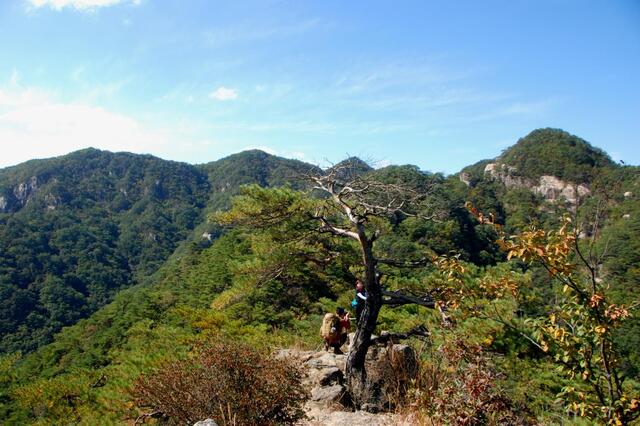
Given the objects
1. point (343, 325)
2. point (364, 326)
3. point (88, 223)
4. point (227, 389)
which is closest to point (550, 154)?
point (343, 325)

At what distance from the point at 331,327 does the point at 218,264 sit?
12.9 metres

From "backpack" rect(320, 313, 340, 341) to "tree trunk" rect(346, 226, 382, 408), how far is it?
150 centimetres

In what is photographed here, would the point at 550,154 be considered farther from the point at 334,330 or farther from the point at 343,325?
the point at 334,330

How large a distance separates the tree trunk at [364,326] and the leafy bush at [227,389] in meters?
1.49

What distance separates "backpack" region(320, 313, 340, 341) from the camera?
7.06 metres

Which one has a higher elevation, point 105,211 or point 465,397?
point 105,211

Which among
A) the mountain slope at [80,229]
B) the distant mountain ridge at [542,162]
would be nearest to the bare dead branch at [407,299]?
the mountain slope at [80,229]

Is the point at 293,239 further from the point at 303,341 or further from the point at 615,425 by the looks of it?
the point at 615,425

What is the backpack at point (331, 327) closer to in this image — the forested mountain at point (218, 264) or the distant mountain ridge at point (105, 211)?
the forested mountain at point (218, 264)

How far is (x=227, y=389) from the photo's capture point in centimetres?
370

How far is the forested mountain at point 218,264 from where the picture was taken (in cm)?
532

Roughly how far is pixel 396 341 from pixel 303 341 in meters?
2.38

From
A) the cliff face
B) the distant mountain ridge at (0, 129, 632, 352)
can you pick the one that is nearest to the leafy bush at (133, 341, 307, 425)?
the distant mountain ridge at (0, 129, 632, 352)

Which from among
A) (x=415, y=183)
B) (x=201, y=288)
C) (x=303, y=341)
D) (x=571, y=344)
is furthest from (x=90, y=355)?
(x=571, y=344)
